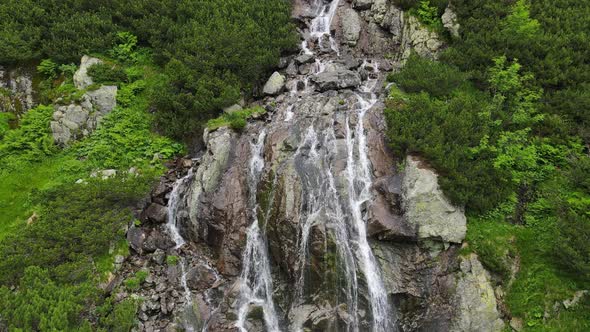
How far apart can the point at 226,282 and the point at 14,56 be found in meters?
16.6

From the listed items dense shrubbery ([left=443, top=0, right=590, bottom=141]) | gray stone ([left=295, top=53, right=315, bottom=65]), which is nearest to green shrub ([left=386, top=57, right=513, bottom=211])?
dense shrubbery ([left=443, top=0, right=590, bottom=141])

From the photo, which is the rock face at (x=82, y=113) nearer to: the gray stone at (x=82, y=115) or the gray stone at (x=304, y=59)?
the gray stone at (x=82, y=115)

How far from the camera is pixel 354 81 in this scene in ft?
58.2

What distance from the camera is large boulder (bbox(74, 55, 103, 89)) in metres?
18.5

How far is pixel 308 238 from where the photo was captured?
1224 cm

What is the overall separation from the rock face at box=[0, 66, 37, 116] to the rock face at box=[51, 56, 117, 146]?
96.8 inches

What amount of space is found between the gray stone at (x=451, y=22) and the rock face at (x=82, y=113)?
1739cm

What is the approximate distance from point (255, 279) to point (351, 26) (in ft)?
51.8

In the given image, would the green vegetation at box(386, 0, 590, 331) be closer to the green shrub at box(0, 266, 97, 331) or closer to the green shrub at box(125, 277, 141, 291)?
the green shrub at box(125, 277, 141, 291)

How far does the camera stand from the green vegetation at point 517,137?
11188mm

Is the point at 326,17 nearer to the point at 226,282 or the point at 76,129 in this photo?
the point at 76,129

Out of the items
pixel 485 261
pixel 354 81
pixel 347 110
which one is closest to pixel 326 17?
pixel 354 81

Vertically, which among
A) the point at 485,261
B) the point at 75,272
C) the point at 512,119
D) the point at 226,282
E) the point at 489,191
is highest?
the point at 512,119

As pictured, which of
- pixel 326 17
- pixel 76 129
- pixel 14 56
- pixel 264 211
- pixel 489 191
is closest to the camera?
pixel 489 191
